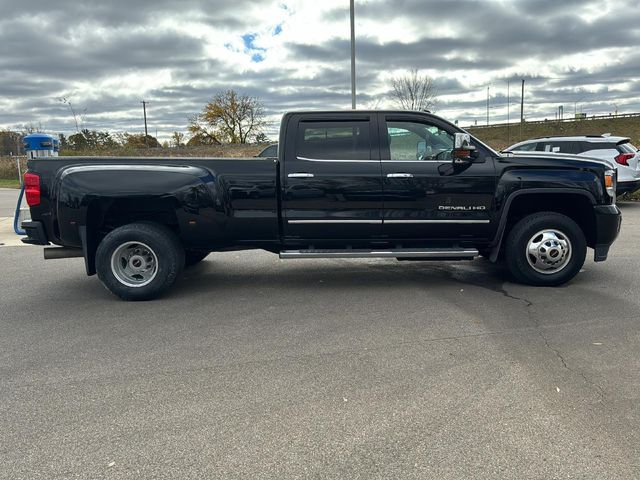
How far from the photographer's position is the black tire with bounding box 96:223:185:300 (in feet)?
18.2

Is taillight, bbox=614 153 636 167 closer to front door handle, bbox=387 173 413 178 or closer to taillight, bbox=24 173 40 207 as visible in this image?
front door handle, bbox=387 173 413 178

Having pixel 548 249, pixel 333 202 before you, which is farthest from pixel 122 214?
pixel 548 249

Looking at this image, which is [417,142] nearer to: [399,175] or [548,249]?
[399,175]

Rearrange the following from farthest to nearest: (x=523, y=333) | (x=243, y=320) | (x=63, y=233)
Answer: (x=63, y=233) → (x=243, y=320) → (x=523, y=333)

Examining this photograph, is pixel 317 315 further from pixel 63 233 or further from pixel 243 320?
pixel 63 233

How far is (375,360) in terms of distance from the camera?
3965mm

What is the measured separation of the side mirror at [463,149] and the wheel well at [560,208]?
77 cm

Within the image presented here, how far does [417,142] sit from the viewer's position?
591 centimetres

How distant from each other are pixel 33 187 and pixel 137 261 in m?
1.31

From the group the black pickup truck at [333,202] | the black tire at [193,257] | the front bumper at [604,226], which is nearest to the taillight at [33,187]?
the black pickup truck at [333,202]

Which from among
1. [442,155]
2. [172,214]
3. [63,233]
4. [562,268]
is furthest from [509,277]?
[63,233]

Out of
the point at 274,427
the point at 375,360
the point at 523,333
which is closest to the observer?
the point at 274,427

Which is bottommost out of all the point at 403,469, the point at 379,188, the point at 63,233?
the point at 403,469

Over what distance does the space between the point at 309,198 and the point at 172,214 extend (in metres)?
1.51
